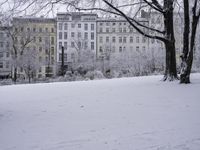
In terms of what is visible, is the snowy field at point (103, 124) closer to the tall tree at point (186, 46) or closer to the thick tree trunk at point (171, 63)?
the tall tree at point (186, 46)

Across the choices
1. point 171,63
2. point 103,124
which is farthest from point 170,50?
point 103,124

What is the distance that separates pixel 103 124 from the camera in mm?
7391

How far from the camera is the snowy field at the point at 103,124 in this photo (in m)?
5.82

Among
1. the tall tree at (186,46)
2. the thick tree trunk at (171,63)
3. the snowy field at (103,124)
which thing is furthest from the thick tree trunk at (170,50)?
the snowy field at (103,124)

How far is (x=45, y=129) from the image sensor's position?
6.98 m

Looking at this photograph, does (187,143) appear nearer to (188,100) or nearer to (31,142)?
(31,142)

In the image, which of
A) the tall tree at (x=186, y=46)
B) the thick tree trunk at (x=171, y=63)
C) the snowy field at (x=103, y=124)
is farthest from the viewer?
the thick tree trunk at (x=171, y=63)

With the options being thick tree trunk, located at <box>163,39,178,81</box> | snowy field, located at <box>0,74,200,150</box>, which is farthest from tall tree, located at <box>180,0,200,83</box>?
snowy field, located at <box>0,74,200,150</box>

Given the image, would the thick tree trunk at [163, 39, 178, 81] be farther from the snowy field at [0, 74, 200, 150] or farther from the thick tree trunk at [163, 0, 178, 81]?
the snowy field at [0, 74, 200, 150]

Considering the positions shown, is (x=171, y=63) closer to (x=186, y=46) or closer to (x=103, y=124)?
(x=186, y=46)

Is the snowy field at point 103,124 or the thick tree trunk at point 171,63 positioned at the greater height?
the thick tree trunk at point 171,63

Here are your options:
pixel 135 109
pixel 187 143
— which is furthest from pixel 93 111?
pixel 187 143

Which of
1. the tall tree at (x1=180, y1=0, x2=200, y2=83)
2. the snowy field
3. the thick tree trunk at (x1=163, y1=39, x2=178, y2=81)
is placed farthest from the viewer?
the thick tree trunk at (x1=163, y1=39, x2=178, y2=81)

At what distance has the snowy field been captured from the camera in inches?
229
